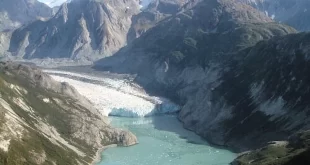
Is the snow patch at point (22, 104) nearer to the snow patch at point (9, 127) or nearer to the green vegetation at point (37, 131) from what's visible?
the green vegetation at point (37, 131)

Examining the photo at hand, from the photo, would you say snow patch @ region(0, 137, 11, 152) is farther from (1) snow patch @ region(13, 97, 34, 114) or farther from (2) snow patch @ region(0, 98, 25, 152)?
(1) snow patch @ region(13, 97, 34, 114)

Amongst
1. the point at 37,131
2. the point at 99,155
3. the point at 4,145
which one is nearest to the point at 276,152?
the point at 99,155

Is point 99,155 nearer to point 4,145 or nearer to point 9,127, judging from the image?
point 9,127

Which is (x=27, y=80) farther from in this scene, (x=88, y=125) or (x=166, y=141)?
(x=166, y=141)

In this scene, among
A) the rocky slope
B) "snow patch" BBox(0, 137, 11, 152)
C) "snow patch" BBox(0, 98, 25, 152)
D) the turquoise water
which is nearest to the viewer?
"snow patch" BBox(0, 137, 11, 152)

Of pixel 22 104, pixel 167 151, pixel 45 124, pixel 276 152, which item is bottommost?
pixel 167 151

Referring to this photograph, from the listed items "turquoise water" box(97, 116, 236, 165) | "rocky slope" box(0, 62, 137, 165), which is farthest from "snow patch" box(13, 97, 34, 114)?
"turquoise water" box(97, 116, 236, 165)
